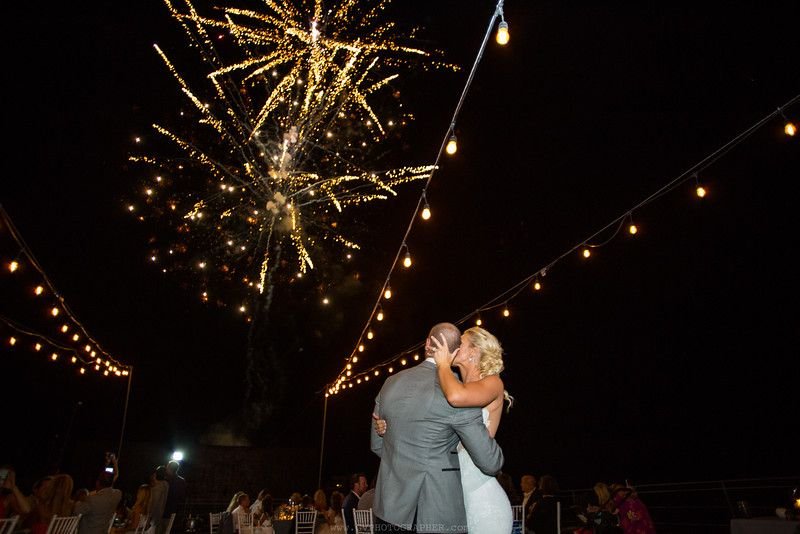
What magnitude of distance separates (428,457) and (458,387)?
258 mm

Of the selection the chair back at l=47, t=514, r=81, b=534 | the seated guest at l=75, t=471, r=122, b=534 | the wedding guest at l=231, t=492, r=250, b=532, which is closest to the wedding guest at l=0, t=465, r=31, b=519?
the seated guest at l=75, t=471, r=122, b=534

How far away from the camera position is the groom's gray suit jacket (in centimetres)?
193

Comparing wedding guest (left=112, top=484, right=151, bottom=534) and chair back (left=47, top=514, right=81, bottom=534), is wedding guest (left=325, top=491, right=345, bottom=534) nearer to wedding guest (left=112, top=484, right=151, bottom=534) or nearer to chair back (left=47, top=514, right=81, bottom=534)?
wedding guest (left=112, top=484, right=151, bottom=534)

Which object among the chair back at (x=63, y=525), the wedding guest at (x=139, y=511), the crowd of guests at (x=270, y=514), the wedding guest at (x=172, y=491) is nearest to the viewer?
the chair back at (x=63, y=525)

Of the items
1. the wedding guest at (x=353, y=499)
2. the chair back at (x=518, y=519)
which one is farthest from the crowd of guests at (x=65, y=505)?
the chair back at (x=518, y=519)

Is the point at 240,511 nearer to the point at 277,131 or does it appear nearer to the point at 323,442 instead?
the point at 277,131

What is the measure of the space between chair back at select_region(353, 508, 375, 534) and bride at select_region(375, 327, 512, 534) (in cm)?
369

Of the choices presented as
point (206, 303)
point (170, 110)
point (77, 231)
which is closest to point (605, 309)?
point (170, 110)

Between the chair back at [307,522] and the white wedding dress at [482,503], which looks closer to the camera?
the white wedding dress at [482,503]

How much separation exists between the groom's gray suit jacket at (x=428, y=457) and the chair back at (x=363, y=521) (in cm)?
391

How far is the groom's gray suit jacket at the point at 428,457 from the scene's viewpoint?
1928 millimetres

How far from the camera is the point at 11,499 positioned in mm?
5180

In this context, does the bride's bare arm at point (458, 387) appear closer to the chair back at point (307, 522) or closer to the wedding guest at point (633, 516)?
the wedding guest at point (633, 516)

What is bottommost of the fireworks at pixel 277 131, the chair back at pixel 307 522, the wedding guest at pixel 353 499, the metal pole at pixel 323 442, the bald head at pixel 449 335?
the chair back at pixel 307 522
